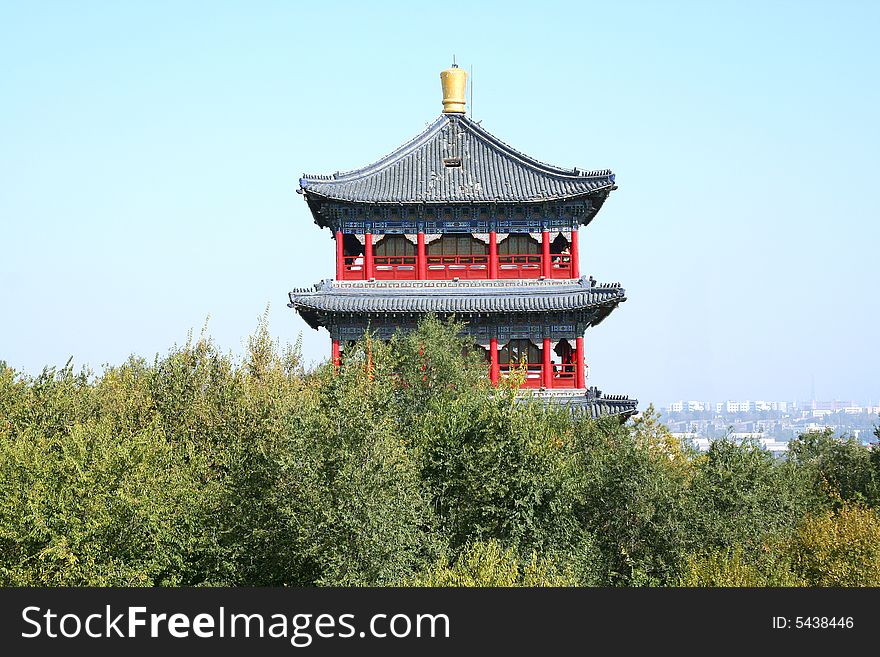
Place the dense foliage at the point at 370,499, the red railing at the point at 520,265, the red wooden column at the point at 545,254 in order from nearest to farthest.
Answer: the dense foliage at the point at 370,499
the red wooden column at the point at 545,254
the red railing at the point at 520,265

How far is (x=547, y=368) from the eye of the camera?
39.4 metres

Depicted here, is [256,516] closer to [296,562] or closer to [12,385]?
[296,562]

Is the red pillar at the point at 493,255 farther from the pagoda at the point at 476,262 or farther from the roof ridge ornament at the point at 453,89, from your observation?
the roof ridge ornament at the point at 453,89

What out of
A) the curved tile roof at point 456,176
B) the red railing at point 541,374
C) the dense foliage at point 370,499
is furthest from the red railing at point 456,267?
the dense foliage at point 370,499

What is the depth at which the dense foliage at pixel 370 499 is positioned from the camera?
21391 millimetres

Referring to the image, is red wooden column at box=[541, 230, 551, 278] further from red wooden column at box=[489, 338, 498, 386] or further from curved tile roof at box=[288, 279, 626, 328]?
red wooden column at box=[489, 338, 498, 386]

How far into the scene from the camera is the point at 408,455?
24.4 meters

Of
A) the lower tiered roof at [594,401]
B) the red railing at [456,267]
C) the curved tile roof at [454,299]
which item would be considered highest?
the red railing at [456,267]

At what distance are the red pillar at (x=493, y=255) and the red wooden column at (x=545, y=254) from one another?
1.70 m

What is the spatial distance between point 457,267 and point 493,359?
383cm

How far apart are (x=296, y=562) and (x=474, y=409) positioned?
598 centimetres

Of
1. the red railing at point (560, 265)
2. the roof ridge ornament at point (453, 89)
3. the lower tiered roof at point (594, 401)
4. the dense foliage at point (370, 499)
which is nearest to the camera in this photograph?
the dense foliage at point (370, 499)

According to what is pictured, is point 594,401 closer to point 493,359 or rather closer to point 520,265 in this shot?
point 493,359

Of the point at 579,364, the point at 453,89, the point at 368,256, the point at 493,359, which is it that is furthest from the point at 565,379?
the point at 453,89
